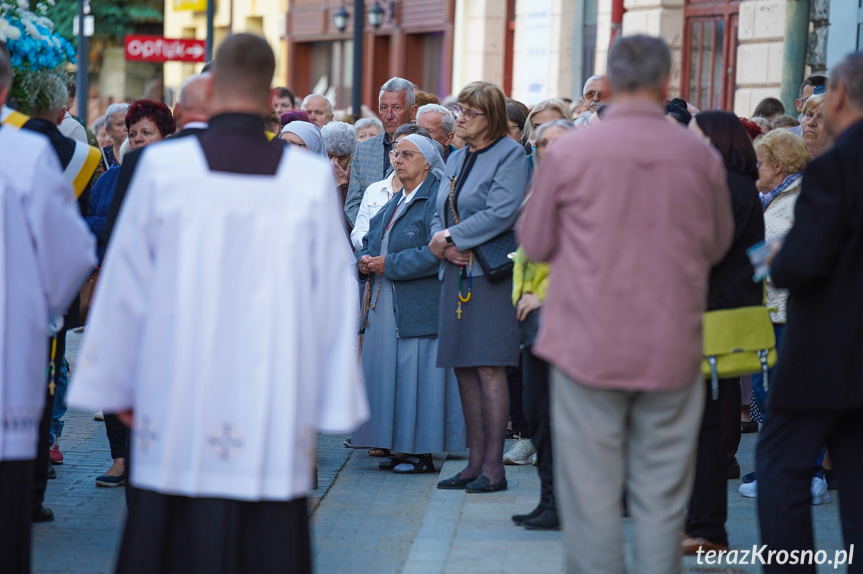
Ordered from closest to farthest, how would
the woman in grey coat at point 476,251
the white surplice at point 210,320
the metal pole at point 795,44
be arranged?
the white surplice at point 210,320 < the woman in grey coat at point 476,251 < the metal pole at point 795,44

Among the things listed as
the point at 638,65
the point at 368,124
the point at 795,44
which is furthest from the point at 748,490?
the point at 795,44

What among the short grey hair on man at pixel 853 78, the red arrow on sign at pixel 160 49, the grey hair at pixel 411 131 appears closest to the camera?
the short grey hair on man at pixel 853 78

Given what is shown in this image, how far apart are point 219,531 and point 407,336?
3.51 meters

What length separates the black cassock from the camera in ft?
13.8

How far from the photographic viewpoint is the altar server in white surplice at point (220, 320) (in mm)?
4047

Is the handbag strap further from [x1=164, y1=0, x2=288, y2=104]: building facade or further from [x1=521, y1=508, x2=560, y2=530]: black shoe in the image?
[x1=164, y1=0, x2=288, y2=104]: building facade

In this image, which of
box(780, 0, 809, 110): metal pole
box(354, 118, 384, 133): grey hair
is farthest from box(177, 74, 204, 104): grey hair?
box(780, 0, 809, 110): metal pole

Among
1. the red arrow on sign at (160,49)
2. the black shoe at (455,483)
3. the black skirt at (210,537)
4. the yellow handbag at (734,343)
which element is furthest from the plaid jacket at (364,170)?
the red arrow on sign at (160,49)

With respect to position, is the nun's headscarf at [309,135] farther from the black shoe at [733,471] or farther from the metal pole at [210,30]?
the metal pole at [210,30]

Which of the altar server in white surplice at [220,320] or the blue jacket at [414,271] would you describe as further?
the blue jacket at [414,271]

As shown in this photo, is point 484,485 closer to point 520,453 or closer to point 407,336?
point 520,453

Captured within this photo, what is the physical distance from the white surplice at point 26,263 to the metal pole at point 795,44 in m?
11.9

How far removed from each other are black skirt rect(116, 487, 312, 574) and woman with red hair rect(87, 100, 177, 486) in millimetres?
2583

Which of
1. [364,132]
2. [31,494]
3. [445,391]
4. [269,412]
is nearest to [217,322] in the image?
[269,412]
